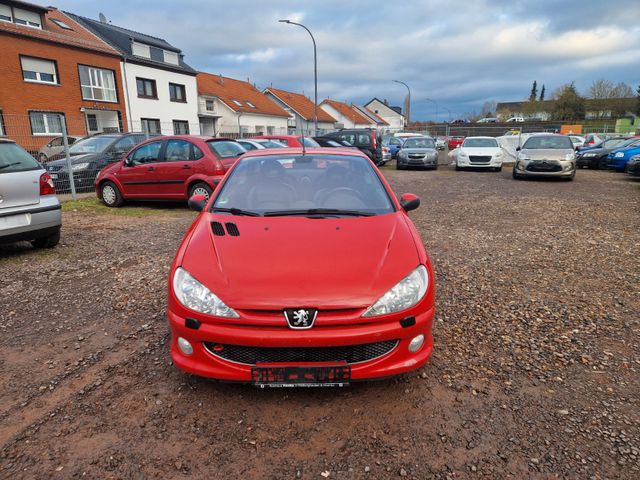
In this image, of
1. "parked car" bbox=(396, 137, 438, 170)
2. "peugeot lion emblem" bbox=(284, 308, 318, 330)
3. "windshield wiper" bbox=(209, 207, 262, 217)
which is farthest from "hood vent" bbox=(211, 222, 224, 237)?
"parked car" bbox=(396, 137, 438, 170)

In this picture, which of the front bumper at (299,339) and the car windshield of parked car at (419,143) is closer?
the front bumper at (299,339)

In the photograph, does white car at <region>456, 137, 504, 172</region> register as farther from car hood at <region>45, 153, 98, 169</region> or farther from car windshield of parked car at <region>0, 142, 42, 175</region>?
car windshield of parked car at <region>0, 142, 42, 175</region>

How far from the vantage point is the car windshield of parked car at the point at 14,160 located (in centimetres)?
509

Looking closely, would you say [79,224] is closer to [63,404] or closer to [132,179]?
[132,179]

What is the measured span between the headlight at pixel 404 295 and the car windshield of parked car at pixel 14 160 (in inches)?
199

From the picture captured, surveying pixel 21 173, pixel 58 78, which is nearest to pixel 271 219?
pixel 21 173

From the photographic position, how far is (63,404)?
263cm

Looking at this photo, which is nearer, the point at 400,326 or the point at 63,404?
the point at 400,326

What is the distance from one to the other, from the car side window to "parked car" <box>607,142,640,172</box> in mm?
17284

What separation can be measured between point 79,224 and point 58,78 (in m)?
21.7

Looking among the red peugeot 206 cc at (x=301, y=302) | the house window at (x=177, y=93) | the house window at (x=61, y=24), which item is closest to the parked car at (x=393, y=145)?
the house window at (x=177, y=93)

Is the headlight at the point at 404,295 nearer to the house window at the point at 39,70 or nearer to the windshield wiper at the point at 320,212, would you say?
the windshield wiper at the point at 320,212

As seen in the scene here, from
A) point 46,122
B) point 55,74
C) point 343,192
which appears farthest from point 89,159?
point 55,74

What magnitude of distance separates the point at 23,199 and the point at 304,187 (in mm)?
3873
